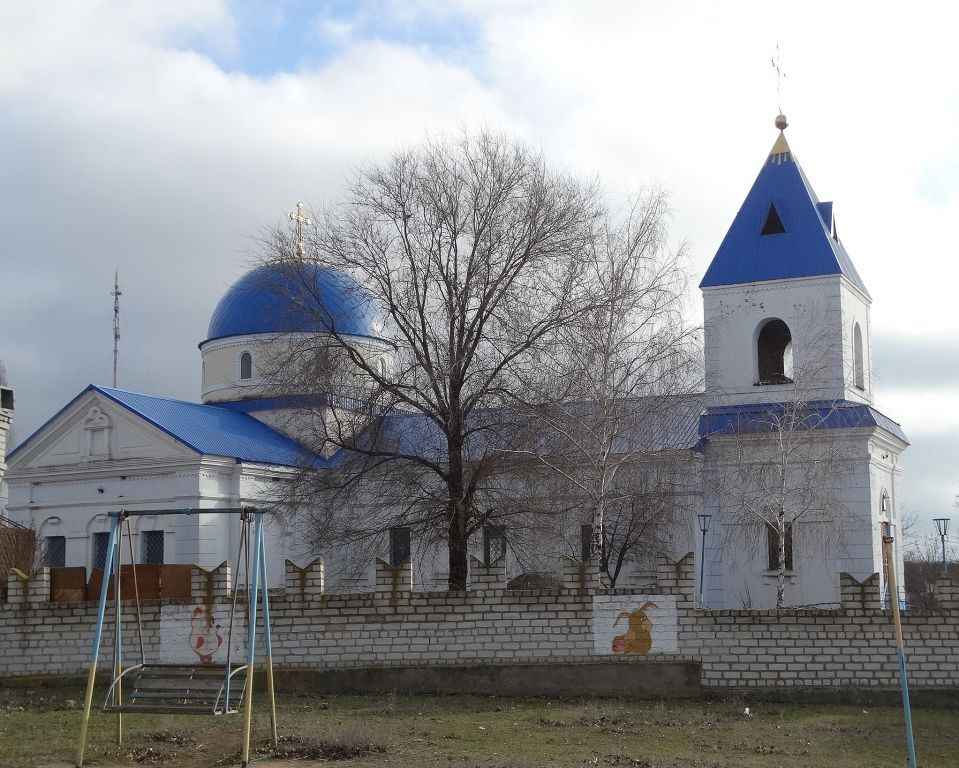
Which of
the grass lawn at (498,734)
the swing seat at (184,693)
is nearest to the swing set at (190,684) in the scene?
the swing seat at (184,693)

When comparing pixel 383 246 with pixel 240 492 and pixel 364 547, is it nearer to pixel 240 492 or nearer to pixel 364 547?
pixel 364 547

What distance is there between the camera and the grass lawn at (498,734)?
11.4 metres

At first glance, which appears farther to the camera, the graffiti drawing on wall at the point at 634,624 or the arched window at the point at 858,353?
the arched window at the point at 858,353

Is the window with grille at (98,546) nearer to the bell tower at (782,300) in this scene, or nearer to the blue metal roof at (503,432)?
the blue metal roof at (503,432)

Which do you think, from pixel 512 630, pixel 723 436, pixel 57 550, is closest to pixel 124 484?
pixel 57 550

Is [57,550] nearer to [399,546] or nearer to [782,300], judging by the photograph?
[399,546]

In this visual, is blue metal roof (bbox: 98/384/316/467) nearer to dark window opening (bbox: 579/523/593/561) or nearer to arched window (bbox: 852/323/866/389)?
dark window opening (bbox: 579/523/593/561)

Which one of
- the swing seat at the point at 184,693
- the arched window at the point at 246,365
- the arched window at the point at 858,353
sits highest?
the arched window at the point at 246,365

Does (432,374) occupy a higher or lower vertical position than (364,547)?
higher

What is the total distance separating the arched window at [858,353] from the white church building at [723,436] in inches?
2.6

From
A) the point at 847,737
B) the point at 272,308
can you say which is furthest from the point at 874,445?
the point at 272,308

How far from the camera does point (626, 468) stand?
72.8 ft

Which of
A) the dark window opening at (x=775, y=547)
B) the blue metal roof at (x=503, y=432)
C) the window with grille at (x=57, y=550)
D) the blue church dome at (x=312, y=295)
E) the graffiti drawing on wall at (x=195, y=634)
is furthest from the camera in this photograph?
the window with grille at (x=57, y=550)

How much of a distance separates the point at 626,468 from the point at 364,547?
4.93 m
